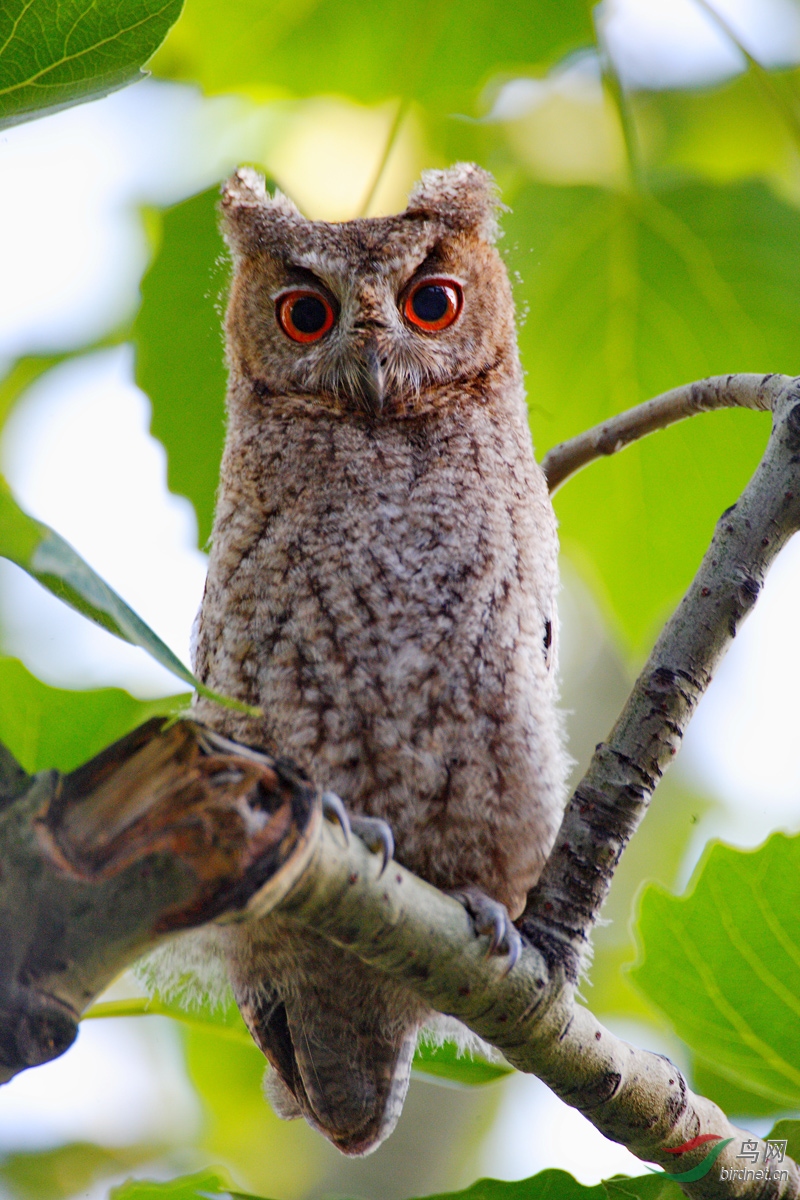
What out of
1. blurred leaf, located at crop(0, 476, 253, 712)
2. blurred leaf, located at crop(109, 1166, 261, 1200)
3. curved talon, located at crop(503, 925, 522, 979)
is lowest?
blurred leaf, located at crop(109, 1166, 261, 1200)

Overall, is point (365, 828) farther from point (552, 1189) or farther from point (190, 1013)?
point (190, 1013)

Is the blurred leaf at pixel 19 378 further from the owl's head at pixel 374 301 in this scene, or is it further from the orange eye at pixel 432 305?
the orange eye at pixel 432 305

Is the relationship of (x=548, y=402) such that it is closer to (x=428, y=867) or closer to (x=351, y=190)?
(x=351, y=190)

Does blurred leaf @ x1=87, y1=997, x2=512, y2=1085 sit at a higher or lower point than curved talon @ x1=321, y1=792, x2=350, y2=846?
lower

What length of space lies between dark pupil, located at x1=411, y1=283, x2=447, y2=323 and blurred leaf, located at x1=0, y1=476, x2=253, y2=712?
1.25m

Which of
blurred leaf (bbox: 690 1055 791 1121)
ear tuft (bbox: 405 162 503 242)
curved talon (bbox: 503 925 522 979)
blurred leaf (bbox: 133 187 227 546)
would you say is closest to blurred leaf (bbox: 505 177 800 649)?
ear tuft (bbox: 405 162 503 242)

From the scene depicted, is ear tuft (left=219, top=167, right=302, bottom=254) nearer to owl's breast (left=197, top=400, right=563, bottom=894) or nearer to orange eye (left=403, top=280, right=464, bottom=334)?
orange eye (left=403, top=280, right=464, bottom=334)

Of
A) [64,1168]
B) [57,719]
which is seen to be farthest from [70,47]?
[64,1168]

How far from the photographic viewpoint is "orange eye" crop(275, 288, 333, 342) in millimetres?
1815

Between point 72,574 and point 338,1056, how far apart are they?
3.47 feet

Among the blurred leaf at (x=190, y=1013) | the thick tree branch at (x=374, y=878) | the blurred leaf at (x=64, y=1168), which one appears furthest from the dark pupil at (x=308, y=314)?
the blurred leaf at (x=64, y=1168)

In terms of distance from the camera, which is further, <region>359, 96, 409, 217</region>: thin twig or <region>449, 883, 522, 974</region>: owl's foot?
<region>359, 96, 409, 217</region>: thin twig

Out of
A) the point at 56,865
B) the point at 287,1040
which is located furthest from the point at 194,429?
the point at 56,865

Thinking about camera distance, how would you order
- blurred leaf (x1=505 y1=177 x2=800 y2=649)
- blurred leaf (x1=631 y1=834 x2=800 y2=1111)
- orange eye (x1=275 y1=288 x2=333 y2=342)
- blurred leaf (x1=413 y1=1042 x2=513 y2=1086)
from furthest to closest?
blurred leaf (x1=505 y1=177 x2=800 y2=649)
orange eye (x1=275 y1=288 x2=333 y2=342)
blurred leaf (x1=413 y1=1042 x2=513 y2=1086)
blurred leaf (x1=631 y1=834 x2=800 y2=1111)
